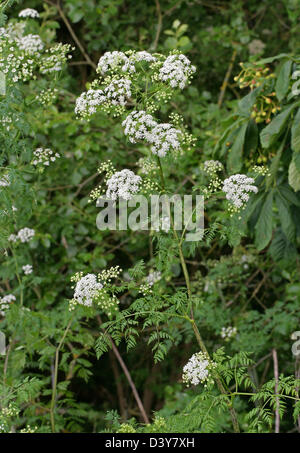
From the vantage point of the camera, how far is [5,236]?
6.06 ft

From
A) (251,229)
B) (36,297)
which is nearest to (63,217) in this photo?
(36,297)

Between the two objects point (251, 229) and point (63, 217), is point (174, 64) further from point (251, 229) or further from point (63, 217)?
point (63, 217)

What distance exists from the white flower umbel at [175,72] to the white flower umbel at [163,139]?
126mm

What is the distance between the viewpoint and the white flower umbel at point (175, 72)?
1623mm

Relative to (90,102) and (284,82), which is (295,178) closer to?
(284,82)

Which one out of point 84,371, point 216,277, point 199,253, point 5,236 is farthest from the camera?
point 199,253

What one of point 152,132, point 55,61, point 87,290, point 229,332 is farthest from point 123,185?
point 229,332

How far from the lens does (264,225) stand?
88.3 inches

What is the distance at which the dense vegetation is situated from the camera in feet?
5.49

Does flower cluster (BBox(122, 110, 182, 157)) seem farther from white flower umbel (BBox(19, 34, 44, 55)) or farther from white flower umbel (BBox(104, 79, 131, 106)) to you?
white flower umbel (BBox(19, 34, 44, 55))

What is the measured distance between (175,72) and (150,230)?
1497 millimetres

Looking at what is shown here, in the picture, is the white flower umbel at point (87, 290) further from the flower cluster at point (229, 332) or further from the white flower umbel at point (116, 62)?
the flower cluster at point (229, 332)
